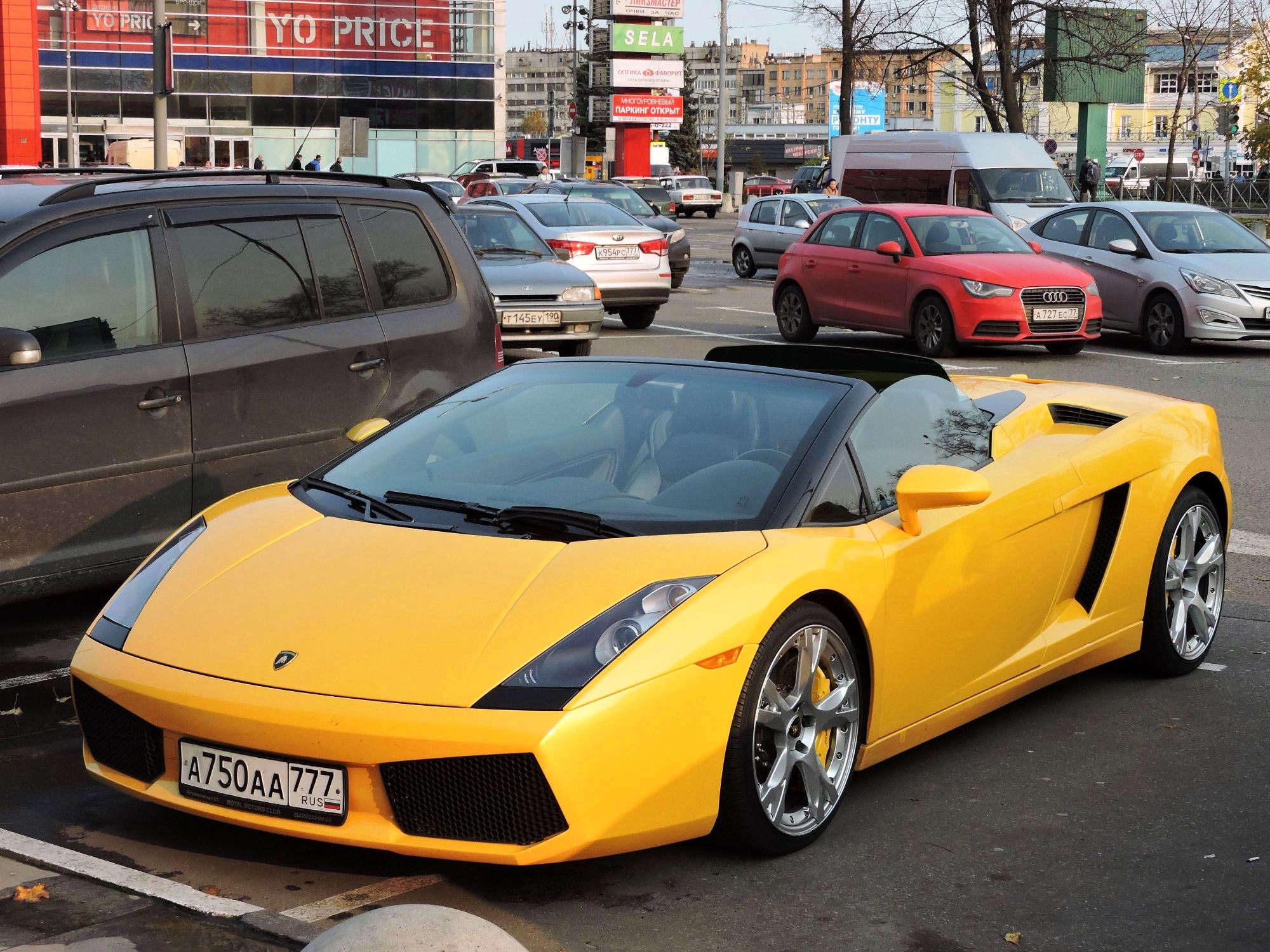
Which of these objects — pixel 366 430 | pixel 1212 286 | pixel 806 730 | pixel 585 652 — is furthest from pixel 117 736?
pixel 1212 286

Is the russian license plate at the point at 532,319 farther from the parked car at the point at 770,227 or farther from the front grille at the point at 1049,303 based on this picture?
the parked car at the point at 770,227

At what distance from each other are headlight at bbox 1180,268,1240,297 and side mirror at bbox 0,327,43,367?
1414 cm

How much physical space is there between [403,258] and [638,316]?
13353 millimetres

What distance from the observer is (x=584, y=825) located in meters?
3.60

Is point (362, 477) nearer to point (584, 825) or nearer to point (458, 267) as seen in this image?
point (584, 825)

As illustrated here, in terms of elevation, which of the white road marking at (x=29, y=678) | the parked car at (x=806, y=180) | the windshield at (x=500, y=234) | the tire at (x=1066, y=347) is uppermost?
the parked car at (x=806, y=180)

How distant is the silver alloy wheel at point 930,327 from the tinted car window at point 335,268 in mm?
10733

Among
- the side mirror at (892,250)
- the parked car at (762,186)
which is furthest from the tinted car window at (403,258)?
the parked car at (762,186)

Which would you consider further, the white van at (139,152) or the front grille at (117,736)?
the white van at (139,152)

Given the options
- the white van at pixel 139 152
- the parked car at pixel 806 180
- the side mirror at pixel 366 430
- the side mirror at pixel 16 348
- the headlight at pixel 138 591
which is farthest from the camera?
the parked car at pixel 806 180

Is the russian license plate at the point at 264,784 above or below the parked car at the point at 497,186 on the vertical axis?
below

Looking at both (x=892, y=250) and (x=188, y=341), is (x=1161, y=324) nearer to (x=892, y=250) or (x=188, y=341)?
(x=892, y=250)

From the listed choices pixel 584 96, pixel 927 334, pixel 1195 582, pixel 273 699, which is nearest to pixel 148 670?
pixel 273 699

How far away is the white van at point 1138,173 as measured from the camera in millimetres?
55062
